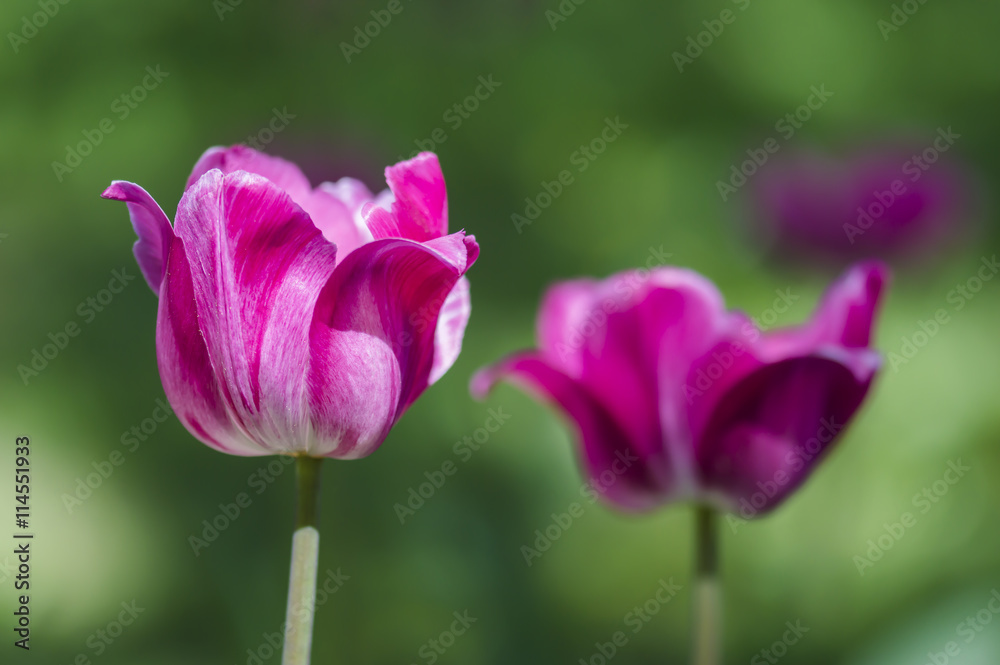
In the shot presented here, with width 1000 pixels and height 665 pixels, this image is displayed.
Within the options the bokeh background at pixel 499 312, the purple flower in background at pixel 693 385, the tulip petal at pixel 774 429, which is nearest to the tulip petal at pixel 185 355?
the purple flower in background at pixel 693 385

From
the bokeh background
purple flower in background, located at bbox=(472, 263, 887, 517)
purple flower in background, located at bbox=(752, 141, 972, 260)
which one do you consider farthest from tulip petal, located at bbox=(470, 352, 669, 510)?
purple flower in background, located at bbox=(752, 141, 972, 260)

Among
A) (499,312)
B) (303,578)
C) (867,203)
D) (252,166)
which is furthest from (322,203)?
(867,203)

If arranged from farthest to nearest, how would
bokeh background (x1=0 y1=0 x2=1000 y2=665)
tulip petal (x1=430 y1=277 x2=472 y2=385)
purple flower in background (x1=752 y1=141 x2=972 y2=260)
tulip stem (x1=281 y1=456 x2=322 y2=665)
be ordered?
1. purple flower in background (x1=752 y1=141 x2=972 y2=260)
2. bokeh background (x1=0 y1=0 x2=1000 y2=665)
3. tulip petal (x1=430 y1=277 x2=472 y2=385)
4. tulip stem (x1=281 y1=456 x2=322 y2=665)

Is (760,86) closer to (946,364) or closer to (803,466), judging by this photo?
(946,364)

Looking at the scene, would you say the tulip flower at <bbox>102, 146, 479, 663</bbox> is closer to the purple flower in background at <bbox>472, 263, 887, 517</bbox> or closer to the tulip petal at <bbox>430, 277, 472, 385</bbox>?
the tulip petal at <bbox>430, 277, 472, 385</bbox>

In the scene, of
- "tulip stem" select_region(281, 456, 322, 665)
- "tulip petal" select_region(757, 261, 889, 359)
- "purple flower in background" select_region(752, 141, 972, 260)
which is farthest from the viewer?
"purple flower in background" select_region(752, 141, 972, 260)

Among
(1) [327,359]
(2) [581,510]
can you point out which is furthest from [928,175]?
(1) [327,359]
